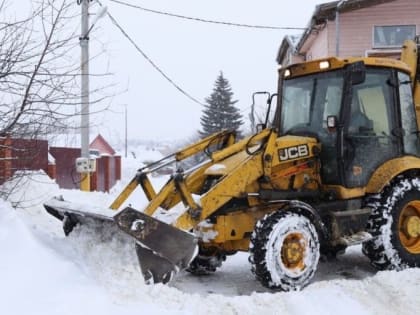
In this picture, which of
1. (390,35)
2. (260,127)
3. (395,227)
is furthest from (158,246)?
(390,35)

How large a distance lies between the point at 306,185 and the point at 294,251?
1091 millimetres

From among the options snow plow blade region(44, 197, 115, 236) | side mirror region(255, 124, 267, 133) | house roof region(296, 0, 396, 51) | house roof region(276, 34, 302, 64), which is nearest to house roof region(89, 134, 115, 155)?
house roof region(276, 34, 302, 64)

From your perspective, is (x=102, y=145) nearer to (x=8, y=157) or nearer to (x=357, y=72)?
(x=8, y=157)

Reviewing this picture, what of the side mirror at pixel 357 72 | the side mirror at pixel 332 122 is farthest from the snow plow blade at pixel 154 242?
the side mirror at pixel 357 72

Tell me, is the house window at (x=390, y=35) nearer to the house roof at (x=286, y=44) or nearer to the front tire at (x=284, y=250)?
the house roof at (x=286, y=44)

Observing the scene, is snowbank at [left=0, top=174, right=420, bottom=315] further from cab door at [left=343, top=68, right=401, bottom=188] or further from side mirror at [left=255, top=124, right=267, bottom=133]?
side mirror at [left=255, top=124, right=267, bottom=133]

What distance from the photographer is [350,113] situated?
664 cm

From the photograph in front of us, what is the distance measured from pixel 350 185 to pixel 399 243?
0.89 m

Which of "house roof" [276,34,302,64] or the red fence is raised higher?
"house roof" [276,34,302,64]

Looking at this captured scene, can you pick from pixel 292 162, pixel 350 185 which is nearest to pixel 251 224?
pixel 292 162

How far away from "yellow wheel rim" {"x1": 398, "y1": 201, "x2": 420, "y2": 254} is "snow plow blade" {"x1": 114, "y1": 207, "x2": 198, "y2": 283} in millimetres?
2926

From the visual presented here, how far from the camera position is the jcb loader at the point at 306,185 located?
582 centimetres

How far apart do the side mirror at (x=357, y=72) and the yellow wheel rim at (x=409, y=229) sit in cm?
168

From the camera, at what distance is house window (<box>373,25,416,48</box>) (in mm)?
16656
